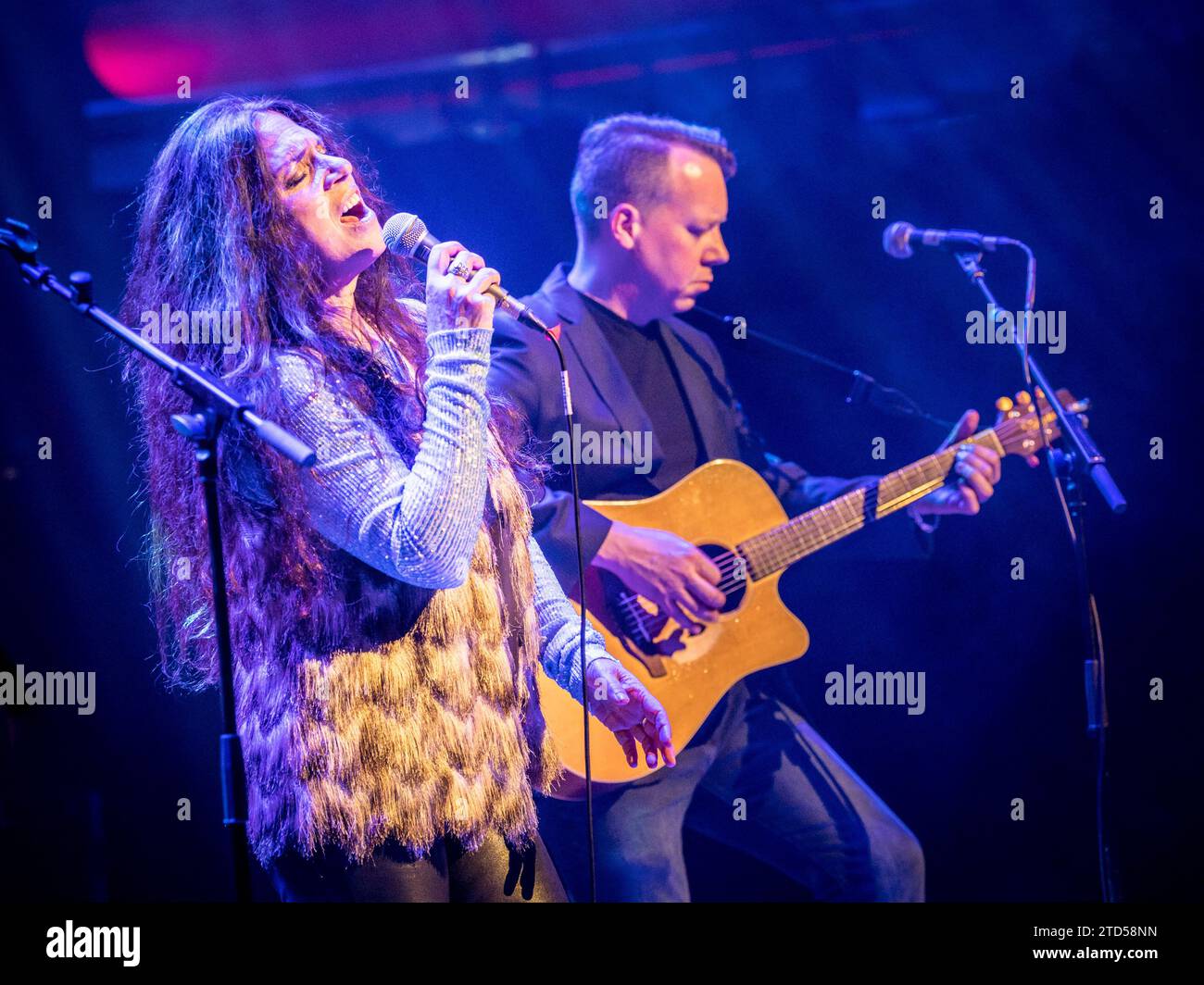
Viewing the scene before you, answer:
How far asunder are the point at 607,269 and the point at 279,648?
1.50 m

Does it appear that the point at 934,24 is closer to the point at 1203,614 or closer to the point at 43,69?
the point at 1203,614

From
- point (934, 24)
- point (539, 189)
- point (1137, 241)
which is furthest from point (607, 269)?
point (1137, 241)

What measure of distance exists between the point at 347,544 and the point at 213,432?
0.84 feet

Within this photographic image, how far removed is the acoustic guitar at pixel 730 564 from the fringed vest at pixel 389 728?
873mm

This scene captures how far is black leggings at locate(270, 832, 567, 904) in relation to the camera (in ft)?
5.59

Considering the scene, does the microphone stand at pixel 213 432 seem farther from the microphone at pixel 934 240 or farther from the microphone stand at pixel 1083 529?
the microphone stand at pixel 1083 529

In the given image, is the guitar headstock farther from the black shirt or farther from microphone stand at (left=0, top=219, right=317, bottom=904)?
microphone stand at (left=0, top=219, right=317, bottom=904)

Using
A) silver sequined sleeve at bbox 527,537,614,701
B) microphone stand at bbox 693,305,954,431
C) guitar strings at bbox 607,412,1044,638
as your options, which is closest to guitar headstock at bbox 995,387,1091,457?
guitar strings at bbox 607,412,1044,638

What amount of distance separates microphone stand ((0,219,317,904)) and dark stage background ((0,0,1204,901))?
1.21 m

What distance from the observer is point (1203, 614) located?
2.98 metres

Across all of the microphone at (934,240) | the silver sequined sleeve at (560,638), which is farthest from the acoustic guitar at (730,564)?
the silver sequined sleeve at (560,638)

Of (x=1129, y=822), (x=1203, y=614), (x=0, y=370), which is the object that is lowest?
(x=1129, y=822)

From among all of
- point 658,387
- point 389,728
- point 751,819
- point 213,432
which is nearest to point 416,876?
point 389,728

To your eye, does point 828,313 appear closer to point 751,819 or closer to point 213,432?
point 751,819
